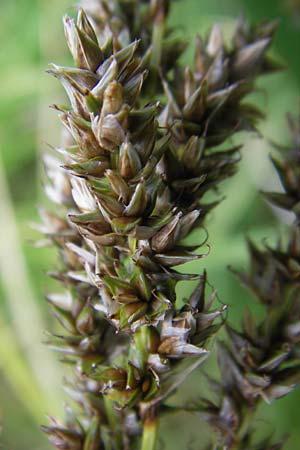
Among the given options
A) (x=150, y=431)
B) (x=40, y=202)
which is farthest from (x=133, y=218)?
(x=40, y=202)

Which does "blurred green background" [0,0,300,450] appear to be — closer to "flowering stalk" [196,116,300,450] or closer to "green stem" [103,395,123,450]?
"flowering stalk" [196,116,300,450]

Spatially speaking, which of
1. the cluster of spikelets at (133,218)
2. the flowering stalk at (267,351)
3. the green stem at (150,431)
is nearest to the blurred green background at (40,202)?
the flowering stalk at (267,351)

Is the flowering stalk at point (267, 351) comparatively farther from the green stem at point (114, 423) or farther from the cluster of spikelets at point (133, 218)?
the green stem at point (114, 423)

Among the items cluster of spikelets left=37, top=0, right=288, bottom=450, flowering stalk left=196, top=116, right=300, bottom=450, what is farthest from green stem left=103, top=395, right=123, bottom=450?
flowering stalk left=196, top=116, right=300, bottom=450

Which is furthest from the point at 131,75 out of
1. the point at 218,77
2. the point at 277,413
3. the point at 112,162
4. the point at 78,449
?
the point at 277,413

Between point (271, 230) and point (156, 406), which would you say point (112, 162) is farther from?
point (271, 230)

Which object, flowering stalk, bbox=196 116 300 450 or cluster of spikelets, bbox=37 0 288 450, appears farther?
flowering stalk, bbox=196 116 300 450
